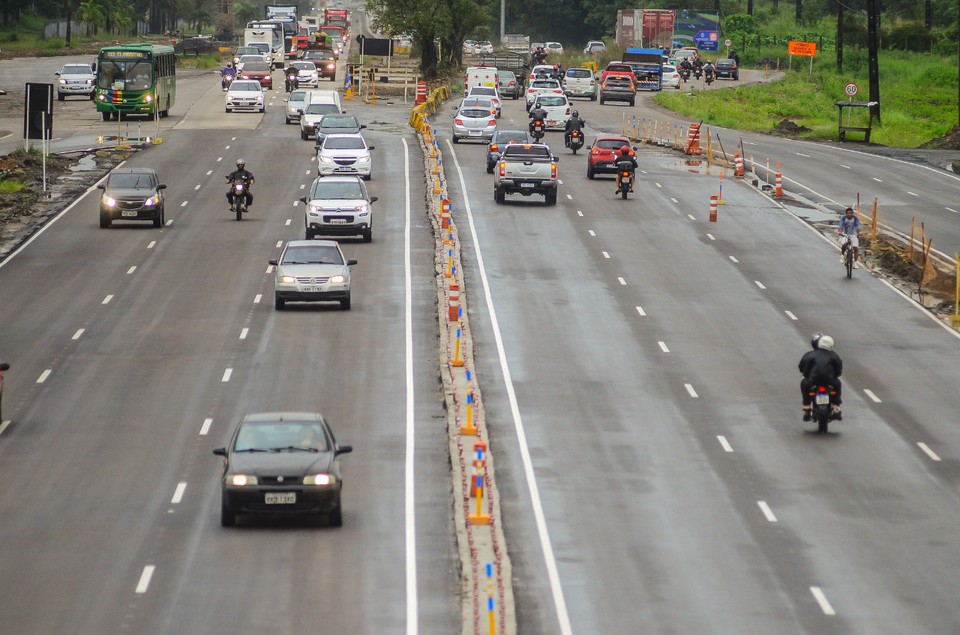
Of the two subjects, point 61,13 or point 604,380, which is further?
point 61,13

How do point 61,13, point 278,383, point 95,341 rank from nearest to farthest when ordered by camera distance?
point 278,383, point 95,341, point 61,13

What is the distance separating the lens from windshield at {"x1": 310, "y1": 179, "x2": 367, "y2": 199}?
44406 millimetres

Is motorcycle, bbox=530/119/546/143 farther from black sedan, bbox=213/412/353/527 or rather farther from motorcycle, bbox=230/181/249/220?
black sedan, bbox=213/412/353/527

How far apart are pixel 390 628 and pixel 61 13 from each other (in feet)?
519

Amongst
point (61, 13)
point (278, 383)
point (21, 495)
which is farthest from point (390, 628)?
point (61, 13)

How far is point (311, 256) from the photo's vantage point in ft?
118

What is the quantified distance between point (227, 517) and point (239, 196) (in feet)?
95.7

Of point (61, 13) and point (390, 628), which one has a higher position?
point (61, 13)

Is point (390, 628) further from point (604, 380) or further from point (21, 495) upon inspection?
point (604, 380)

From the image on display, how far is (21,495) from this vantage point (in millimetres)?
22219

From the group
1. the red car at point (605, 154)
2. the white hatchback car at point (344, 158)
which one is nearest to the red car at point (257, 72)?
the white hatchback car at point (344, 158)

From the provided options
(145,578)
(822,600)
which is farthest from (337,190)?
(822,600)

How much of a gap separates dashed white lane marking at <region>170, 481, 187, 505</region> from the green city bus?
54019mm

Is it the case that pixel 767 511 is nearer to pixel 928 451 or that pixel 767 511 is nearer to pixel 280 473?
pixel 928 451
